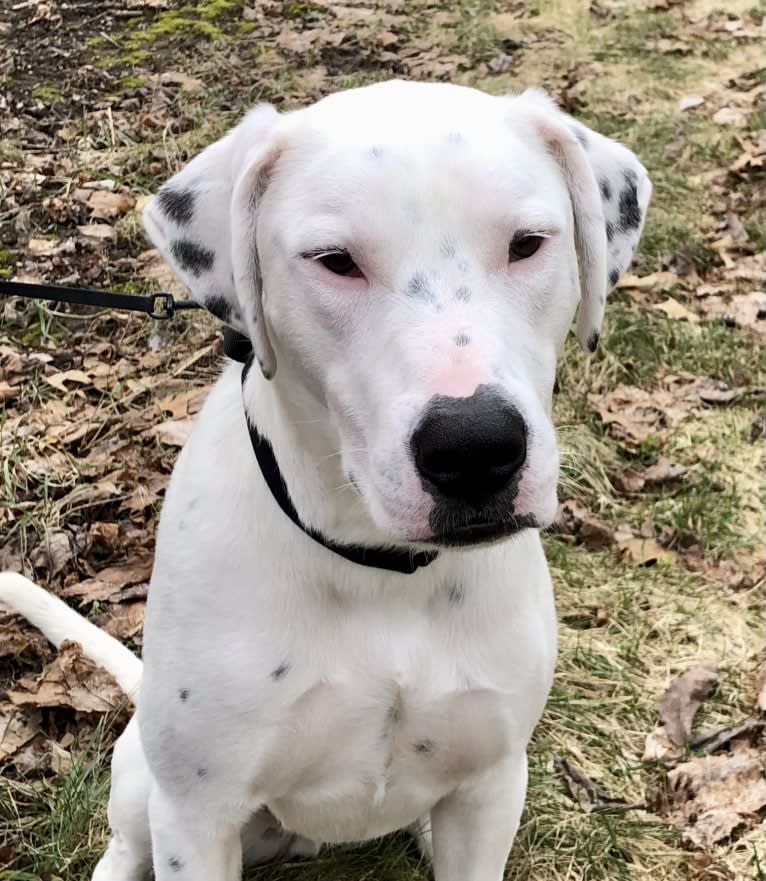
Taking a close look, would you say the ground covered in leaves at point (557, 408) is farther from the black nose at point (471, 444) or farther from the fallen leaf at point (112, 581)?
the black nose at point (471, 444)

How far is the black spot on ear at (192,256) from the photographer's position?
230 cm

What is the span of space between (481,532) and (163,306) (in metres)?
1.54

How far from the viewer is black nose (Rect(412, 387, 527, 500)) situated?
1.87 metres

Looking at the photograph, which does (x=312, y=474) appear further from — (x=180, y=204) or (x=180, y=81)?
(x=180, y=81)

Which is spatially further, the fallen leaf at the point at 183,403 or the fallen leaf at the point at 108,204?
the fallen leaf at the point at 108,204

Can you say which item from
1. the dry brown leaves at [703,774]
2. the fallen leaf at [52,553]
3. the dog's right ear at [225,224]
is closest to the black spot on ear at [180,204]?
the dog's right ear at [225,224]

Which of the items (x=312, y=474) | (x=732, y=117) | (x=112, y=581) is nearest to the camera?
(x=312, y=474)

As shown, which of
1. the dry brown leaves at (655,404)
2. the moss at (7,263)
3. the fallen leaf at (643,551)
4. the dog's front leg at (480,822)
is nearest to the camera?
the dog's front leg at (480,822)

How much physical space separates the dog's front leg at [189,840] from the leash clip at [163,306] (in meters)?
1.30

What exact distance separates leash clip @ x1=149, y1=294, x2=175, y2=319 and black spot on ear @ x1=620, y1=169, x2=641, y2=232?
1.30 meters

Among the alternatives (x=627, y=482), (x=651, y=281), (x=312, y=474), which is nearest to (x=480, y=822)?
(x=312, y=474)

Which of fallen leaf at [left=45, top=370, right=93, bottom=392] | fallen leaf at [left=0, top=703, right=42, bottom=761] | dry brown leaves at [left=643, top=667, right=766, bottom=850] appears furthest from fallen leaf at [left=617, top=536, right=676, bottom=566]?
fallen leaf at [left=45, top=370, right=93, bottom=392]

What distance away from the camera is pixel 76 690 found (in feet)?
11.9

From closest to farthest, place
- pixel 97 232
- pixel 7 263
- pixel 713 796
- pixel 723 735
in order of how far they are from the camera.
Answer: pixel 713 796, pixel 723 735, pixel 7 263, pixel 97 232
